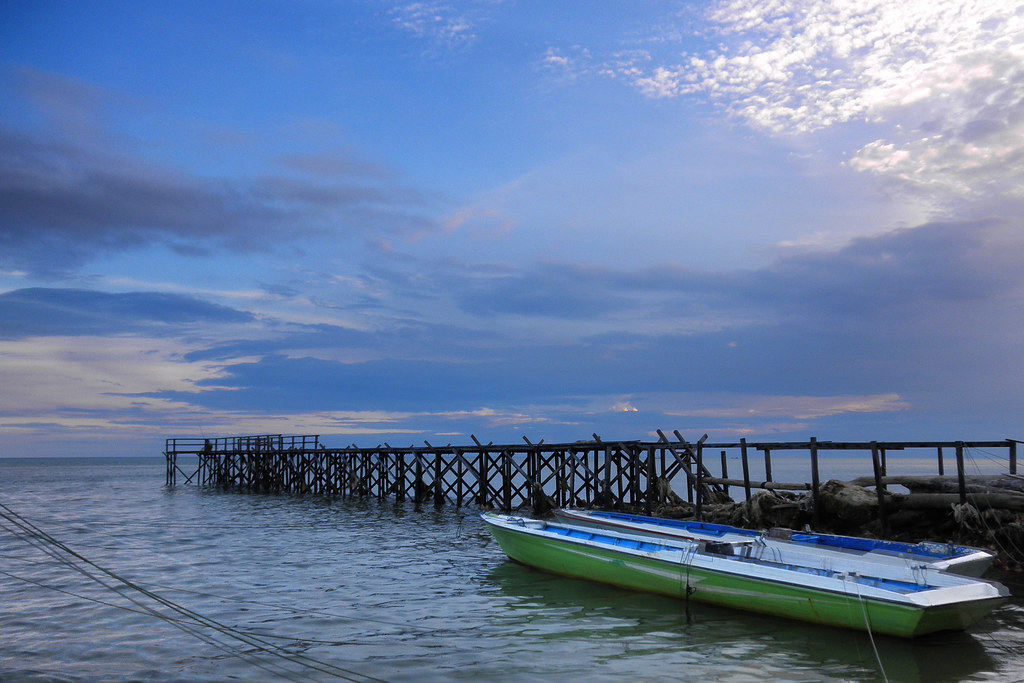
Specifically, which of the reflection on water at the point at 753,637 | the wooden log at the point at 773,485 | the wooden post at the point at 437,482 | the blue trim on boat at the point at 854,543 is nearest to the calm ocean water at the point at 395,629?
the reflection on water at the point at 753,637

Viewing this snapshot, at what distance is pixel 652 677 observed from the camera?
9.41m

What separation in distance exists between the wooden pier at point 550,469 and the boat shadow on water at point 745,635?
5899mm

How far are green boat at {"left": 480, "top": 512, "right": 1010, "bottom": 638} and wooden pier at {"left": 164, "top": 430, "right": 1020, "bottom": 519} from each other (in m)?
5.31

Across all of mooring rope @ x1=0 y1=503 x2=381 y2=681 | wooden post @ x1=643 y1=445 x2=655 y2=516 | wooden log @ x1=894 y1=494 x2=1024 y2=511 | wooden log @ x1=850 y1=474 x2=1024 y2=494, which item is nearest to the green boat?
wooden log @ x1=894 y1=494 x2=1024 y2=511

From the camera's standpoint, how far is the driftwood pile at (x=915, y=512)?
15.1m

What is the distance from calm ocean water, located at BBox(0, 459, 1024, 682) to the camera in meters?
9.76

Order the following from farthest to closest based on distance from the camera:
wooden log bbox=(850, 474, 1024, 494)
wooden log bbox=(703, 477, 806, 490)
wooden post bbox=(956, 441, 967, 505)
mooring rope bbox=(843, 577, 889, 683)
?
1. wooden log bbox=(703, 477, 806, 490)
2. wooden log bbox=(850, 474, 1024, 494)
3. wooden post bbox=(956, 441, 967, 505)
4. mooring rope bbox=(843, 577, 889, 683)

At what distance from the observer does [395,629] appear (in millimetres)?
11906

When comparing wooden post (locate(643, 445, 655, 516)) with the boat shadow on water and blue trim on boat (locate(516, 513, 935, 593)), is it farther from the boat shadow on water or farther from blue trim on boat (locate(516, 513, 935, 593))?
the boat shadow on water

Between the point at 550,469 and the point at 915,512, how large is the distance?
16815mm

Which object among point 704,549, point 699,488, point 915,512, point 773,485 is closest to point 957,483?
point 915,512

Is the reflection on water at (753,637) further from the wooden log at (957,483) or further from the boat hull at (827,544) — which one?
the wooden log at (957,483)

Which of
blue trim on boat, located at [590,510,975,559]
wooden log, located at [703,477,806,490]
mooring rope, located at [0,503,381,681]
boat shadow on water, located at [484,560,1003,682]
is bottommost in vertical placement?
boat shadow on water, located at [484,560,1003,682]

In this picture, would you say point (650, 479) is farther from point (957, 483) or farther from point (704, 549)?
point (704, 549)
